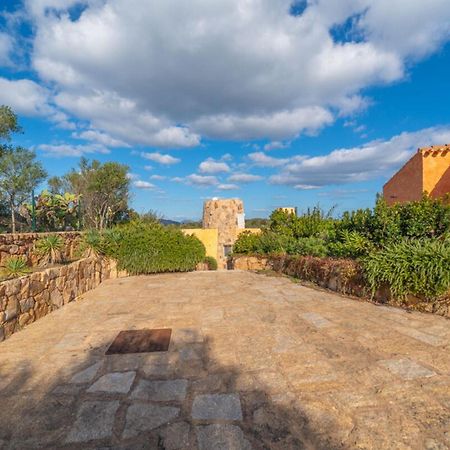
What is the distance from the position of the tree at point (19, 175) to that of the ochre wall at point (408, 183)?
16.7 m

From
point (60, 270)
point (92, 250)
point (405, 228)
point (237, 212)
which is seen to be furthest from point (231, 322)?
point (237, 212)

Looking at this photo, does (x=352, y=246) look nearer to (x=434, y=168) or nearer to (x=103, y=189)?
(x=434, y=168)

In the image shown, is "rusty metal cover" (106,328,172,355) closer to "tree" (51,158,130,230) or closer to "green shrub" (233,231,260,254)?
"green shrub" (233,231,260,254)

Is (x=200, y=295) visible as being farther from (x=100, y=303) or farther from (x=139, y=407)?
(x=139, y=407)

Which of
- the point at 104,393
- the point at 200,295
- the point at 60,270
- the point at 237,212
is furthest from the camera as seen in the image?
the point at 237,212

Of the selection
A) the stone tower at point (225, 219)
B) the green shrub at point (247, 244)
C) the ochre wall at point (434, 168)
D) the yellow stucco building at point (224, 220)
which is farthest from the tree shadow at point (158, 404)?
the stone tower at point (225, 219)

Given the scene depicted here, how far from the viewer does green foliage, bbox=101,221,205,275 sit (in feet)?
29.8

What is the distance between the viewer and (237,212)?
22.5m

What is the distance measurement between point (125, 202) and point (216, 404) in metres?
22.3

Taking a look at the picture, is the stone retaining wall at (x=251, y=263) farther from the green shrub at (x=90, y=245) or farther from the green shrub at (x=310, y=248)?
the green shrub at (x=90, y=245)

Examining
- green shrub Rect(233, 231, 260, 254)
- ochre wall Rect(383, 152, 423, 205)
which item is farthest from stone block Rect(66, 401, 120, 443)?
ochre wall Rect(383, 152, 423, 205)

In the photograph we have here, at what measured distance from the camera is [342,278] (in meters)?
6.01

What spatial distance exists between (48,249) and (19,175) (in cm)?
1043

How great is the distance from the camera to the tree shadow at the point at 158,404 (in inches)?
74.9
